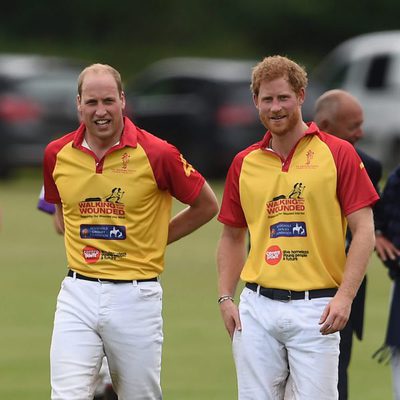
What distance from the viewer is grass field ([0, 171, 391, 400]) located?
34.4 ft

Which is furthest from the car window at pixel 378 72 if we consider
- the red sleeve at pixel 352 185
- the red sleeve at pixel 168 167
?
the red sleeve at pixel 352 185

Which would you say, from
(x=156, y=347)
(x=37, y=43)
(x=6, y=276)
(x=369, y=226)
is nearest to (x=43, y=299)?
(x=6, y=276)

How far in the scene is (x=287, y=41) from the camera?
4362cm

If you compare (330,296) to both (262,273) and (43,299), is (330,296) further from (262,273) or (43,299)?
(43,299)

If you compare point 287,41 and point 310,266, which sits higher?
point 287,41

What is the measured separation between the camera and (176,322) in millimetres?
12875

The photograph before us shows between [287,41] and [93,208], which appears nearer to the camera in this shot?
[93,208]

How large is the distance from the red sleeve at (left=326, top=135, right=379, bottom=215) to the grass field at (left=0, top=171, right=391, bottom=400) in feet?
10.9

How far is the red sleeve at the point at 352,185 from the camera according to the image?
692cm

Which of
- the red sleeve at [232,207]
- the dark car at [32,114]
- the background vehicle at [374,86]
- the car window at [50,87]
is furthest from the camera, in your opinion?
the background vehicle at [374,86]

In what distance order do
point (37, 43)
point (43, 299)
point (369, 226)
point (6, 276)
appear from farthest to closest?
point (37, 43)
point (6, 276)
point (43, 299)
point (369, 226)

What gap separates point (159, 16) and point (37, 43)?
141 inches

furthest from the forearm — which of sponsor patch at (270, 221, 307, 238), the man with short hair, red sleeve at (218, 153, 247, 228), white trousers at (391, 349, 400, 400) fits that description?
white trousers at (391, 349, 400, 400)

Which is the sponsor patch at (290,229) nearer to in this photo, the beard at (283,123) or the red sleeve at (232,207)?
the red sleeve at (232,207)
